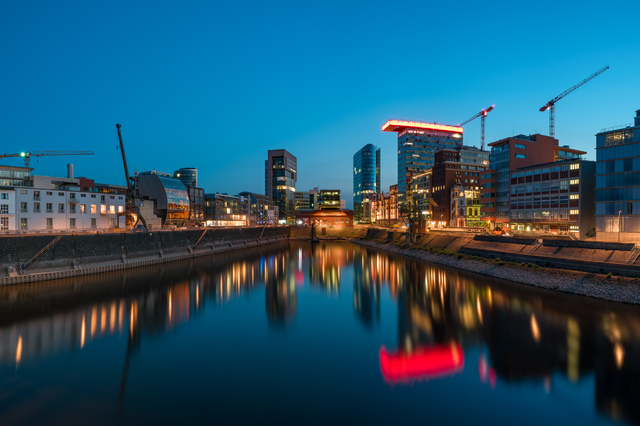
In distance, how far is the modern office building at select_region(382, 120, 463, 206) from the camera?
561 ft

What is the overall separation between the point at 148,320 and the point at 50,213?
144ft

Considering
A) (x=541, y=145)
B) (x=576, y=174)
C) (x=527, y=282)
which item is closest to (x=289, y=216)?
(x=541, y=145)

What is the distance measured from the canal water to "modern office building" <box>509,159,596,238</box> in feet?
134

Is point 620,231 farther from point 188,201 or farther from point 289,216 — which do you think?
point 289,216

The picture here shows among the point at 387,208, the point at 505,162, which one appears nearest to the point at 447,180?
the point at 505,162

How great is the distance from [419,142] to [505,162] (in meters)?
92.3

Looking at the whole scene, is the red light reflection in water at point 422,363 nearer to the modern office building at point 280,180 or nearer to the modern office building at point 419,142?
the modern office building at point 419,142

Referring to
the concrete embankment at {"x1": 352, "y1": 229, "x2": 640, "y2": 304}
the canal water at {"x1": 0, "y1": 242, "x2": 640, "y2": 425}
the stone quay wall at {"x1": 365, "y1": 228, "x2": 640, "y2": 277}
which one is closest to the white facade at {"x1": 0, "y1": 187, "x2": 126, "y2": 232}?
the canal water at {"x1": 0, "y1": 242, "x2": 640, "y2": 425}

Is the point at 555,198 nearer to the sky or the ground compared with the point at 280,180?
nearer to the ground

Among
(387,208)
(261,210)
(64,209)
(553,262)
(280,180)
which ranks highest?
(280,180)

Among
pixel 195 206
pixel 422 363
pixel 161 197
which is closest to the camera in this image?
pixel 422 363

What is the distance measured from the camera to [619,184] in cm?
5141

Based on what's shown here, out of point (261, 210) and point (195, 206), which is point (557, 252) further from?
point (261, 210)

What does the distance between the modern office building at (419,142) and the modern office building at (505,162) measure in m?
75.0
